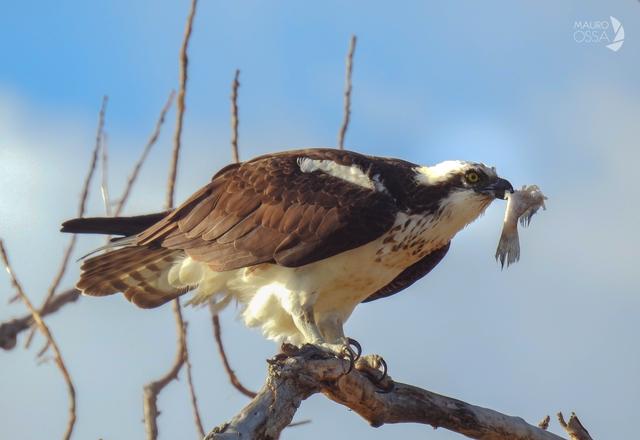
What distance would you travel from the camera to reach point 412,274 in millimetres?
6750

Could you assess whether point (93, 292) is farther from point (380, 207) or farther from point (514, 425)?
point (514, 425)

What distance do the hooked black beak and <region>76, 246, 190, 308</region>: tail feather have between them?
184 cm

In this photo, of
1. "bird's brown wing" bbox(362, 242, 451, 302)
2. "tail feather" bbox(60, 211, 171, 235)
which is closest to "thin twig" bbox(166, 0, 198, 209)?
"tail feather" bbox(60, 211, 171, 235)

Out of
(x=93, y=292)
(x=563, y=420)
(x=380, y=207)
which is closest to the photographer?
(x=563, y=420)

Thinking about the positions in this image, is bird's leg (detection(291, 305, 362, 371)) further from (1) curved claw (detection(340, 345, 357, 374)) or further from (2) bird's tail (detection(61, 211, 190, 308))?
(2) bird's tail (detection(61, 211, 190, 308))

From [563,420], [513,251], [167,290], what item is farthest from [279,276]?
[563,420]

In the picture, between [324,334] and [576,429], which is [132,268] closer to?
[324,334]

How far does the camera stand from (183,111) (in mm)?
5527

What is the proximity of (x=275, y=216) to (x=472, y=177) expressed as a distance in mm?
1104

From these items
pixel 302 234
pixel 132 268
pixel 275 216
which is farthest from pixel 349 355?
pixel 132 268

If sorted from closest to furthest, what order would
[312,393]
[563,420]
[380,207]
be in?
[312,393], [563,420], [380,207]

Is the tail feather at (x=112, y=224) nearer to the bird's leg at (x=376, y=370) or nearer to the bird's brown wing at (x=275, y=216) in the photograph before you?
the bird's brown wing at (x=275, y=216)

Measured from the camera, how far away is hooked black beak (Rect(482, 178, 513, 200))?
6.18 metres

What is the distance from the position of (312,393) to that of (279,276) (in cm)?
137
